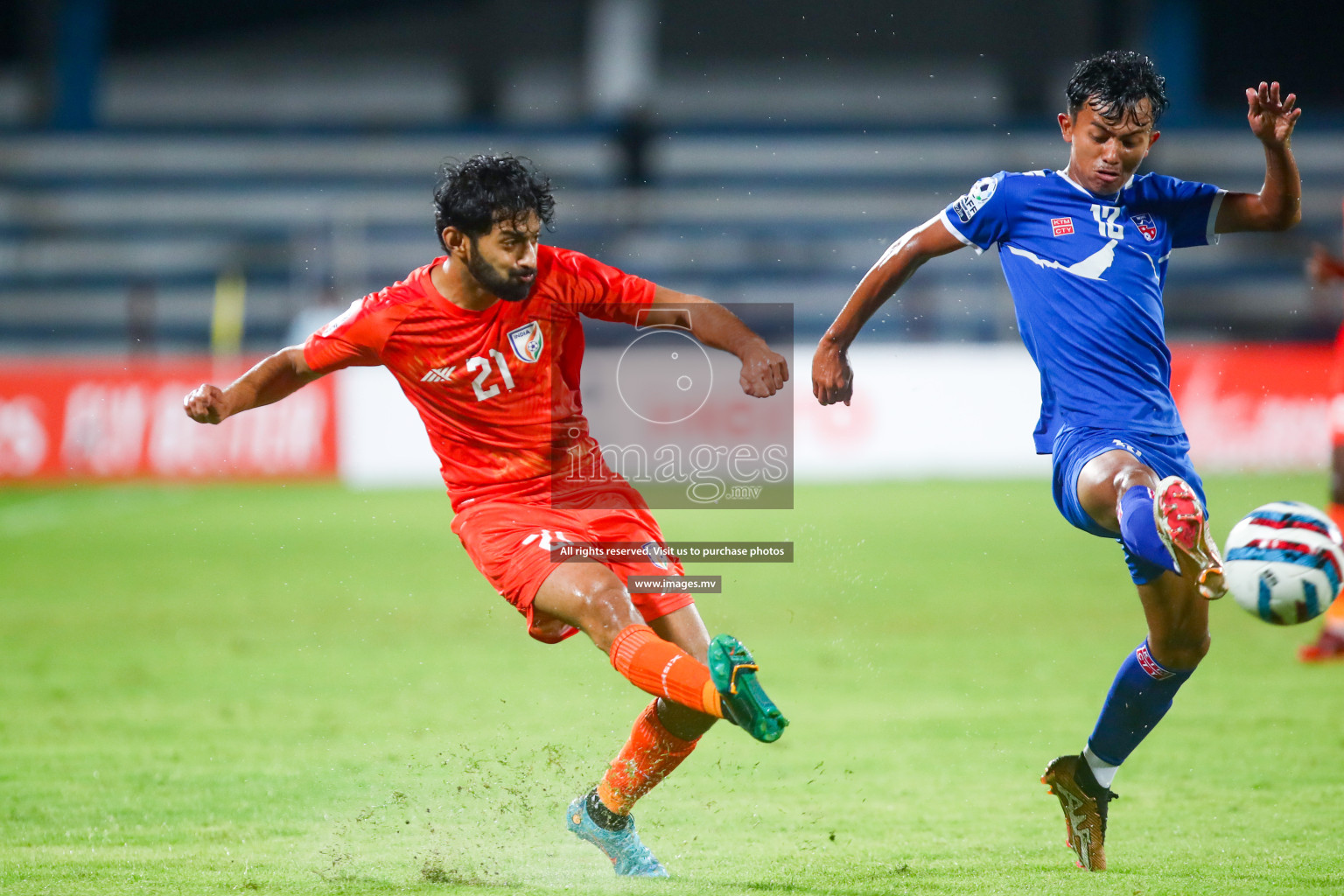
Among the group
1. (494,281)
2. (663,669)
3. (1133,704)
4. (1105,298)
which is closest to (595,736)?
(663,669)

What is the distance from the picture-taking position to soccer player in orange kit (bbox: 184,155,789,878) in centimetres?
428

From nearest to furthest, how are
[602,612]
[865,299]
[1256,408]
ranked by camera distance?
1. [602,612]
2. [865,299]
3. [1256,408]

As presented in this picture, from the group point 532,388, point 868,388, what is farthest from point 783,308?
point 532,388

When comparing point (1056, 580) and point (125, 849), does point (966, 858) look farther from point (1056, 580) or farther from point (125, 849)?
point (1056, 580)

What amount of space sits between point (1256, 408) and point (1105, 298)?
14802mm

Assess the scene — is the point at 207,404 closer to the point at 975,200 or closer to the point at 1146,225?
the point at 975,200

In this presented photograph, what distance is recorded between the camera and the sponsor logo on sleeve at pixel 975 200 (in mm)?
4594

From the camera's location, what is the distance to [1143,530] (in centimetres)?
383

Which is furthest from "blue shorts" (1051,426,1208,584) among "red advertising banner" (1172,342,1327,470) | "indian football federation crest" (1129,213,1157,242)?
"red advertising banner" (1172,342,1327,470)

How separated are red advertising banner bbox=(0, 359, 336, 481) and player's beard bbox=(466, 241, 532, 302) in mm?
13348

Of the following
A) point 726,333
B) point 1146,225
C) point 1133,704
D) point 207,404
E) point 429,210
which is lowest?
point 1133,704

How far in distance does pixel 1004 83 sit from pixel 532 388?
23.8 m

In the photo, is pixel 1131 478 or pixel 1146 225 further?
pixel 1146 225

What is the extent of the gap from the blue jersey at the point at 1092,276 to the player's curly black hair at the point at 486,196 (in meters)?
1.38
